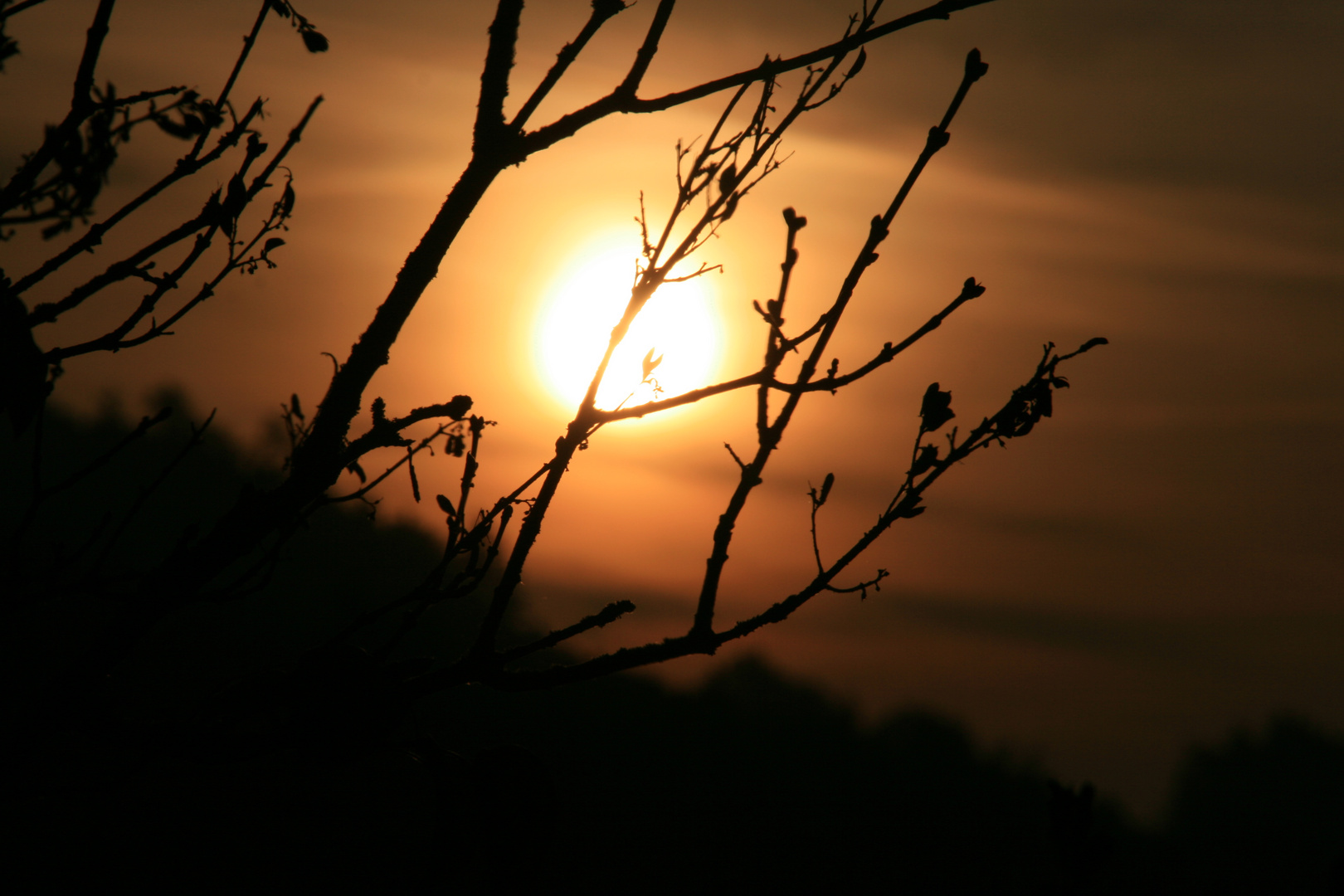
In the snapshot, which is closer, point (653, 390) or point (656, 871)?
point (653, 390)

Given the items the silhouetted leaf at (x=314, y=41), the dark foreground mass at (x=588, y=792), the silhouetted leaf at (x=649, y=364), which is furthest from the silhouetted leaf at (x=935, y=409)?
the dark foreground mass at (x=588, y=792)

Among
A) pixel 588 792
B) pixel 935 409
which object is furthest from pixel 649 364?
pixel 588 792

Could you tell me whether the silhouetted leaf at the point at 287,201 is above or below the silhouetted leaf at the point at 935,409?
above

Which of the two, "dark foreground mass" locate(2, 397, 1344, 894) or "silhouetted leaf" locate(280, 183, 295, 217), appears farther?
"dark foreground mass" locate(2, 397, 1344, 894)

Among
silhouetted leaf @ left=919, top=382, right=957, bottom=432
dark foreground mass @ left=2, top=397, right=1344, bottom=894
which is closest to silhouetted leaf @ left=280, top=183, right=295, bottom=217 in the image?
silhouetted leaf @ left=919, top=382, right=957, bottom=432

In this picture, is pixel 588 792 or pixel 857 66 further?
pixel 588 792

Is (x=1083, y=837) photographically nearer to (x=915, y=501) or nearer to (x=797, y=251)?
(x=915, y=501)

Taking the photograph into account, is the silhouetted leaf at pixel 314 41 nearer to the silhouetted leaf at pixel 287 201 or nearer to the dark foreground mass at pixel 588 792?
the silhouetted leaf at pixel 287 201

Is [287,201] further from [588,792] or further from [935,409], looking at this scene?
[588,792]

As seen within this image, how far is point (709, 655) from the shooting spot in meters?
2.23

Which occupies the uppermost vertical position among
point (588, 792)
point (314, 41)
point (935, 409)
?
point (314, 41)

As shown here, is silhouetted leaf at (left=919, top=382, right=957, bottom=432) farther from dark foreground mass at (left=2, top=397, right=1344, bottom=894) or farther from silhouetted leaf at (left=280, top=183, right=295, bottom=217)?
dark foreground mass at (left=2, top=397, right=1344, bottom=894)

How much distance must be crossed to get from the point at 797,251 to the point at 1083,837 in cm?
133

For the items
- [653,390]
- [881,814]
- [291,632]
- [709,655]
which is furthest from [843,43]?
[881,814]
